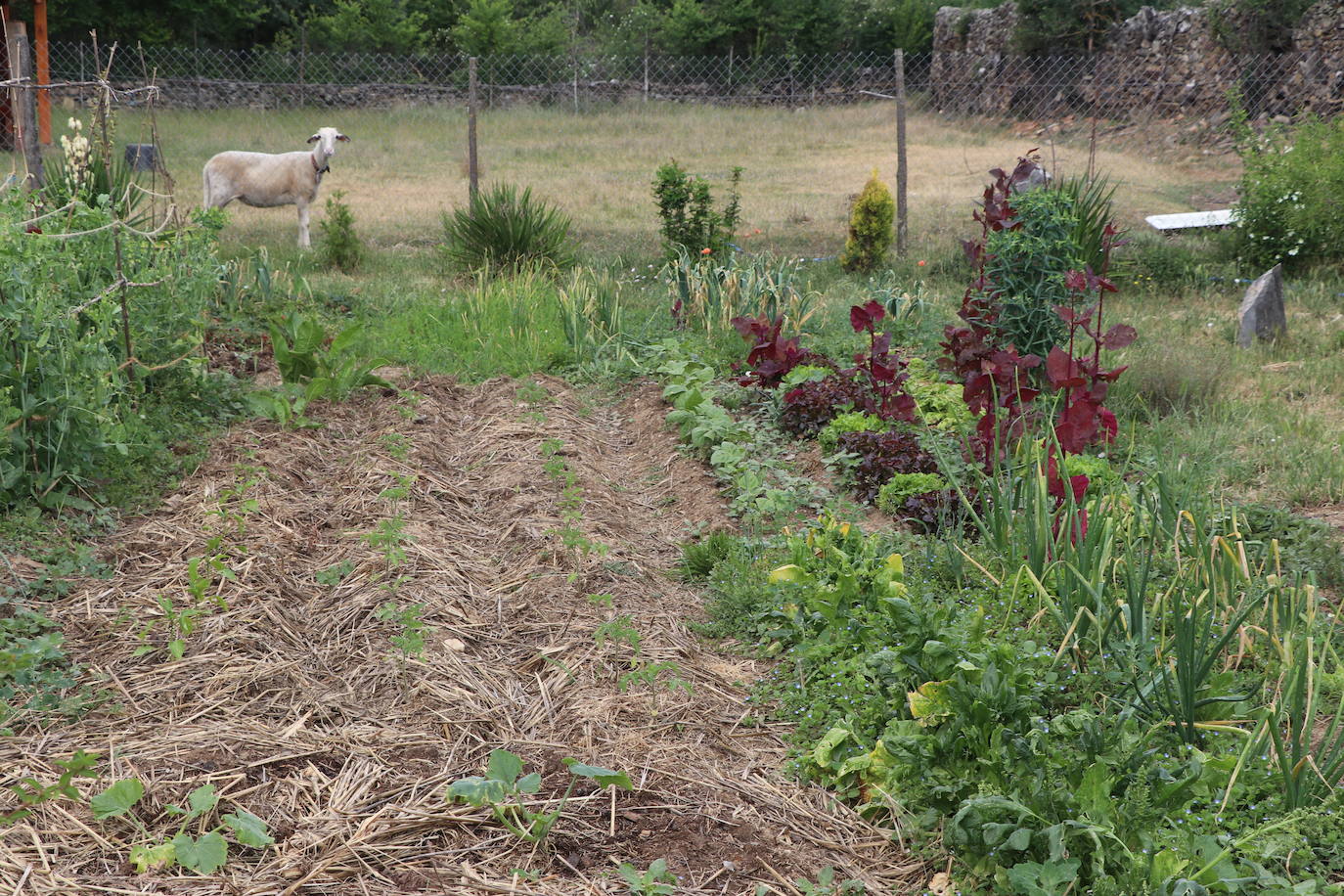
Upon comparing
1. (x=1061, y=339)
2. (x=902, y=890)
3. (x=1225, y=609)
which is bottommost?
(x=902, y=890)

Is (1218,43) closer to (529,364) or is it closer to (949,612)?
(529,364)

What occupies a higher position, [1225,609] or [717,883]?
[1225,609]

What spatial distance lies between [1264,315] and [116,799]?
7.62 m

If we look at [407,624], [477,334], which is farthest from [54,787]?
[477,334]

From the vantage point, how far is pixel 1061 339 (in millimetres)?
5121

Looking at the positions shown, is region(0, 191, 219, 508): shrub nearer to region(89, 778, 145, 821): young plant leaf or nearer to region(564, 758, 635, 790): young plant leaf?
region(89, 778, 145, 821): young plant leaf

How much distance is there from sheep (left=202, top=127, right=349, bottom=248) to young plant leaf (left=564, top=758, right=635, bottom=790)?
9299 millimetres

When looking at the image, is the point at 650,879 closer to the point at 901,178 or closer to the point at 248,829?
the point at 248,829

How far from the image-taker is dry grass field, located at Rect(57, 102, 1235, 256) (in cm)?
1195

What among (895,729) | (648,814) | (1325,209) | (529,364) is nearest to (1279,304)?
(1325,209)

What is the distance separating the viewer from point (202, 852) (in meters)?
2.17

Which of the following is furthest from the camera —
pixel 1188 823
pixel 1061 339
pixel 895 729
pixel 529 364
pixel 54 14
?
pixel 54 14

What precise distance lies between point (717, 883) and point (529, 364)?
473 centimetres

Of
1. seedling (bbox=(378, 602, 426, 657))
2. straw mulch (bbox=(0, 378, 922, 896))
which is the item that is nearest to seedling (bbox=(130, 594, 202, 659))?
straw mulch (bbox=(0, 378, 922, 896))
